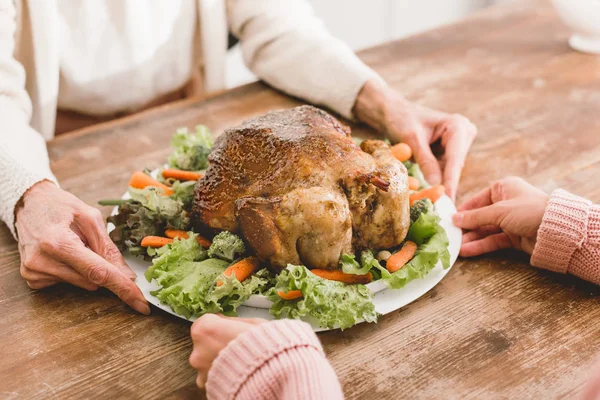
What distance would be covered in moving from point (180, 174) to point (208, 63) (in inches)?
40.3

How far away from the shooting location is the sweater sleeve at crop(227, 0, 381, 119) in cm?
239

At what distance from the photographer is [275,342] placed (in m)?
1.17

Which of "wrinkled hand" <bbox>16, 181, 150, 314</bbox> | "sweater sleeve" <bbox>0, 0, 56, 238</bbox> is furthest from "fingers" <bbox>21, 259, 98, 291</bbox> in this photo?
"sweater sleeve" <bbox>0, 0, 56, 238</bbox>

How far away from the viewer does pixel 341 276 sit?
58.1 inches

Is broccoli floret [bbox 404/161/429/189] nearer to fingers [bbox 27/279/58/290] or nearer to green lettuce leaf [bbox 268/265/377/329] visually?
green lettuce leaf [bbox 268/265/377/329]

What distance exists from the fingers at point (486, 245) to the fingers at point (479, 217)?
42 mm

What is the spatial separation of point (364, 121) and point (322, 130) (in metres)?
0.75

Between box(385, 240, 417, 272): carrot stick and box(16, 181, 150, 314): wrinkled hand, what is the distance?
0.58m

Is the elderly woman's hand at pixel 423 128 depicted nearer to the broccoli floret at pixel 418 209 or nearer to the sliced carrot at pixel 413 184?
the sliced carrot at pixel 413 184

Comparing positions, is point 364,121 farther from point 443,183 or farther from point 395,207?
point 395,207

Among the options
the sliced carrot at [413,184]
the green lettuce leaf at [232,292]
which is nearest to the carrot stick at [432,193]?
the sliced carrot at [413,184]

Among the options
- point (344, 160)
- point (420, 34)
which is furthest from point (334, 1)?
point (344, 160)

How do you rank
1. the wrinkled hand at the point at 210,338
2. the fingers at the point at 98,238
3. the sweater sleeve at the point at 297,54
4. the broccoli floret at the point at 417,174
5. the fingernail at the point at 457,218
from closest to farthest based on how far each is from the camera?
1. the wrinkled hand at the point at 210,338
2. the fingers at the point at 98,238
3. the fingernail at the point at 457,218
4. the broccoli floret at the point at 417,174
5. the sweater sleeve at the point at 297,54

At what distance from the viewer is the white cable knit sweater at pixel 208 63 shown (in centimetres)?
186
